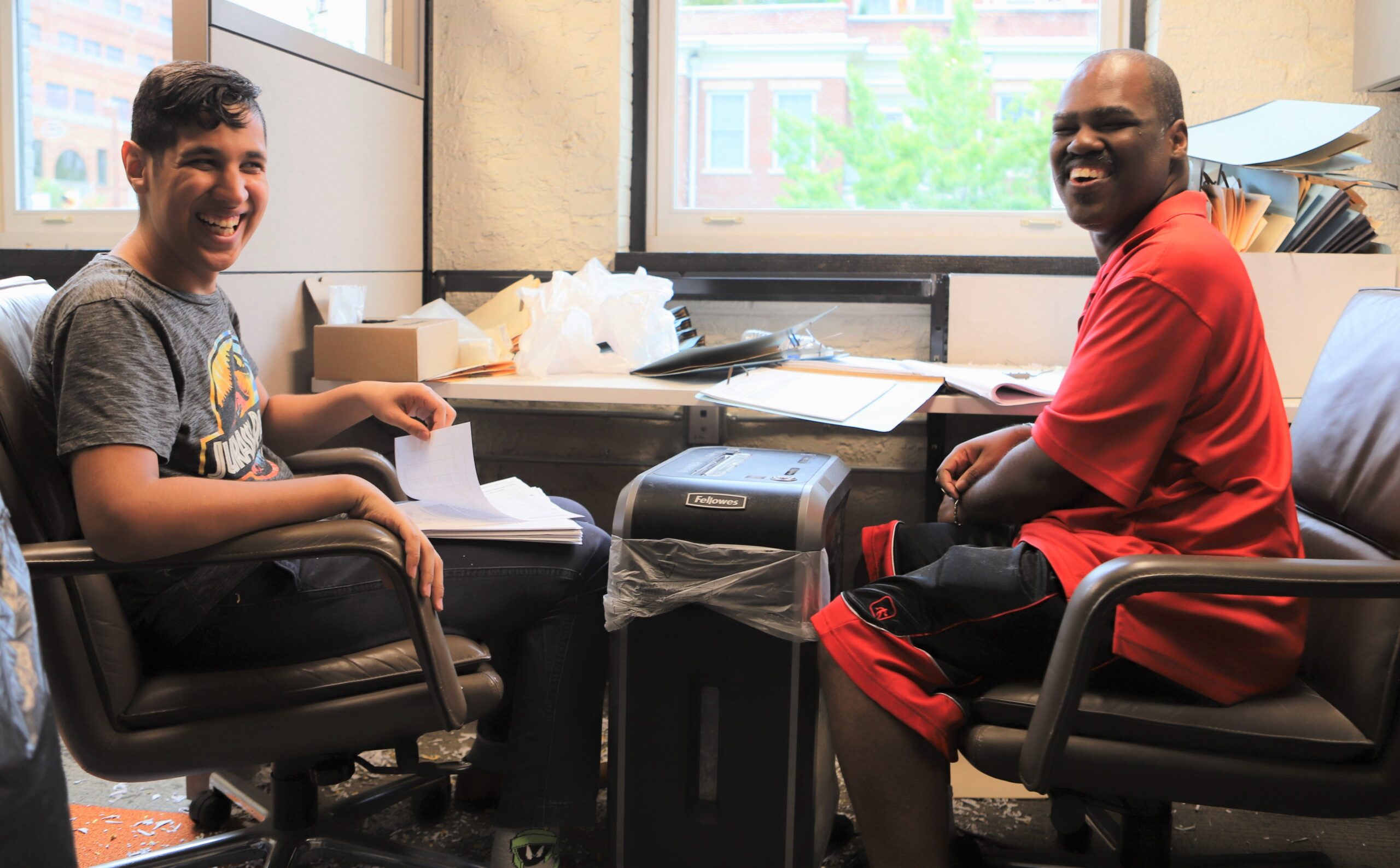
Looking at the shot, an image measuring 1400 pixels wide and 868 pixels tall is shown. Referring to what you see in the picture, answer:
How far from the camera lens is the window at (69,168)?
327 centimetres

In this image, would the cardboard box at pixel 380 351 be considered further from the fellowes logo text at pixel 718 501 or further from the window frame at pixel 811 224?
the window frame at pixel 811 224

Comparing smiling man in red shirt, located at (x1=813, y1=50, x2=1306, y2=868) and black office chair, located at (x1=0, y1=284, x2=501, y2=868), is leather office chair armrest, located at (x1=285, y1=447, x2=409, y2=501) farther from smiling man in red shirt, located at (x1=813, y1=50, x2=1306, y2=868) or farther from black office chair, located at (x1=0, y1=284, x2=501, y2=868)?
smiling man in red shirt, located at (x1=813, y1=50, x2=1306, y2=868)

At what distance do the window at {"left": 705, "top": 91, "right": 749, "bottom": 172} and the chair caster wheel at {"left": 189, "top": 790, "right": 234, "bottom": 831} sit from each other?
1.81 meters

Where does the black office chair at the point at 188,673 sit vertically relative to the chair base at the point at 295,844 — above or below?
above

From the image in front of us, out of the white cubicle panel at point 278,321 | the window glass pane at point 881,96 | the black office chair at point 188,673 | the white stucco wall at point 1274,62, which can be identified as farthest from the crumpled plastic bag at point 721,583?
the white stucco wall at point 1274,62

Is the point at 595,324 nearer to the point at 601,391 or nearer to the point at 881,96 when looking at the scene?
the point at 601,391

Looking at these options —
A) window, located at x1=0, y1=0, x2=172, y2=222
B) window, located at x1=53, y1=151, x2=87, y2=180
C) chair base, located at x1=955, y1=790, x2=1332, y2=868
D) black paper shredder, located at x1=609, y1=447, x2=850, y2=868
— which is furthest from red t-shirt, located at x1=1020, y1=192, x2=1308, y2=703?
window, located at x1=53, y1=151, x2=87, y2=180

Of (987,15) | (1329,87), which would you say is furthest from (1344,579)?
(987,15)

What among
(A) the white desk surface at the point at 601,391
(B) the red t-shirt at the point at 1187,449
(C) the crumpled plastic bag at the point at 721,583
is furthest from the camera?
(A) the white desk surface at the point at 601,391

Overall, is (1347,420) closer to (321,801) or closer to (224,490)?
(224,490)

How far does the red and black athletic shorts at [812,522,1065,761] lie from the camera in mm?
1194

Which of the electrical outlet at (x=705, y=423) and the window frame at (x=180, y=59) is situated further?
the electrical outlet at (x=705, y=423)

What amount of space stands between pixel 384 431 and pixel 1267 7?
7.18 ft

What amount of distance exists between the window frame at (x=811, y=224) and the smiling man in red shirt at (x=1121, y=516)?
113cm
